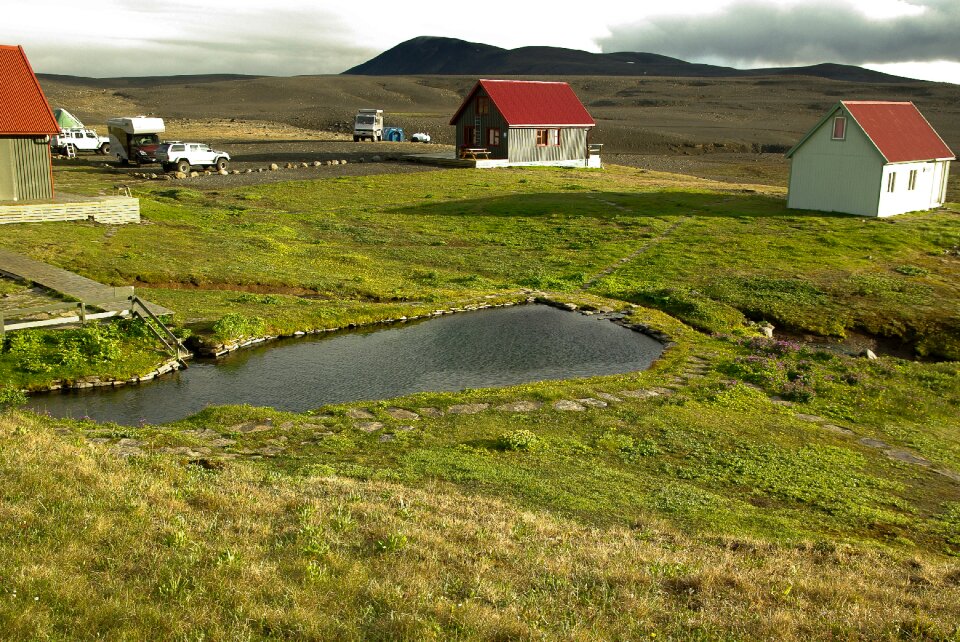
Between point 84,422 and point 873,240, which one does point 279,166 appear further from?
point 84,422

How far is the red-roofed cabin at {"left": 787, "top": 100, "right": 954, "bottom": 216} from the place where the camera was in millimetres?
50812

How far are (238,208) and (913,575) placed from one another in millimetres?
43563

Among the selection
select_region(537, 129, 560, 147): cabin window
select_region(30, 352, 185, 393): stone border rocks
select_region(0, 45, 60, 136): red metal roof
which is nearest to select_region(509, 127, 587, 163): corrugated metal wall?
select_region(537, 129, 560, 147): cabin window

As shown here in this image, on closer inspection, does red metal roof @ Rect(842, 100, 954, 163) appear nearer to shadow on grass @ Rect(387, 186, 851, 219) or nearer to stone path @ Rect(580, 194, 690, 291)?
shadow on grass @ Rect(387, 186, 851, 219)

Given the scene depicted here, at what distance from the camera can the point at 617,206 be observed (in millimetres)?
54375

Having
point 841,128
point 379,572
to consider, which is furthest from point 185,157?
point 379,572

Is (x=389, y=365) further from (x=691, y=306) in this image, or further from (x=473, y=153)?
(x=473, y=153)

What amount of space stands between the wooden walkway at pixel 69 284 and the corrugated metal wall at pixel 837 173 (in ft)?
137

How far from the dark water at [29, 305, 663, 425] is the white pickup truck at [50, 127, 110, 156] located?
58.5 metres

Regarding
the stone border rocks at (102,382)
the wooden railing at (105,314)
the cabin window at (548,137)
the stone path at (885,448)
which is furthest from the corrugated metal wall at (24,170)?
the cabin window at (548,137)

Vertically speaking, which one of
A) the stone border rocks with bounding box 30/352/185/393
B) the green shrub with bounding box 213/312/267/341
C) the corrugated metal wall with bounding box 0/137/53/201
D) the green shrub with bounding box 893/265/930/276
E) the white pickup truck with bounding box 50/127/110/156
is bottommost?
the stone border rocks with bounding box 30/352/185/393

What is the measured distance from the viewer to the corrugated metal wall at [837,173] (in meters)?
50.9

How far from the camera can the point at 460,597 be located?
31.8ft

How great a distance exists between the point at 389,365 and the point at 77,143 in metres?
64.7
